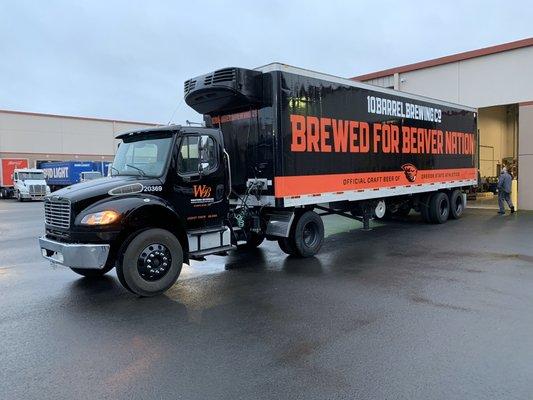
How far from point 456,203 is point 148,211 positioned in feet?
41.8

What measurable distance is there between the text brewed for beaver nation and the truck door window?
5.71ft

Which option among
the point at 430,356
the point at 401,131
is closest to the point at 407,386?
the point at 430,356

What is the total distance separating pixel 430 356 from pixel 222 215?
4.66 m

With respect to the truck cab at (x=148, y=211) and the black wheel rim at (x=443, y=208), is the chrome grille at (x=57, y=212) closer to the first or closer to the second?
the truck cab at (x=148, y=211)

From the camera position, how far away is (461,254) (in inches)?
382

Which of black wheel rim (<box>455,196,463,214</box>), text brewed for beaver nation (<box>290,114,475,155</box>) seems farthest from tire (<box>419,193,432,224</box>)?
black wheel rim (<box>455,196,463,214</box>)

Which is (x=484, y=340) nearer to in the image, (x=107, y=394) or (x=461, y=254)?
(x=107, y=394)

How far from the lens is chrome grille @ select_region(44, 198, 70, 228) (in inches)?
260

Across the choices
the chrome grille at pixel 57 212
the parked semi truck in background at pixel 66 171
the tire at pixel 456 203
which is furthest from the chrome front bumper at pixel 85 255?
the parked semi truck in background at pixel 66 171

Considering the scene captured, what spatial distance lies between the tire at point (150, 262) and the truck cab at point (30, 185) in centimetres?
3095

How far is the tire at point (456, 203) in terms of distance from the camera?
15.9 meters

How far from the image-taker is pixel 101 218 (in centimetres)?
638

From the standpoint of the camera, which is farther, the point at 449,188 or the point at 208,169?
the point at 449,188

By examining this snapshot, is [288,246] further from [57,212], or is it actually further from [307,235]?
[57,212]
